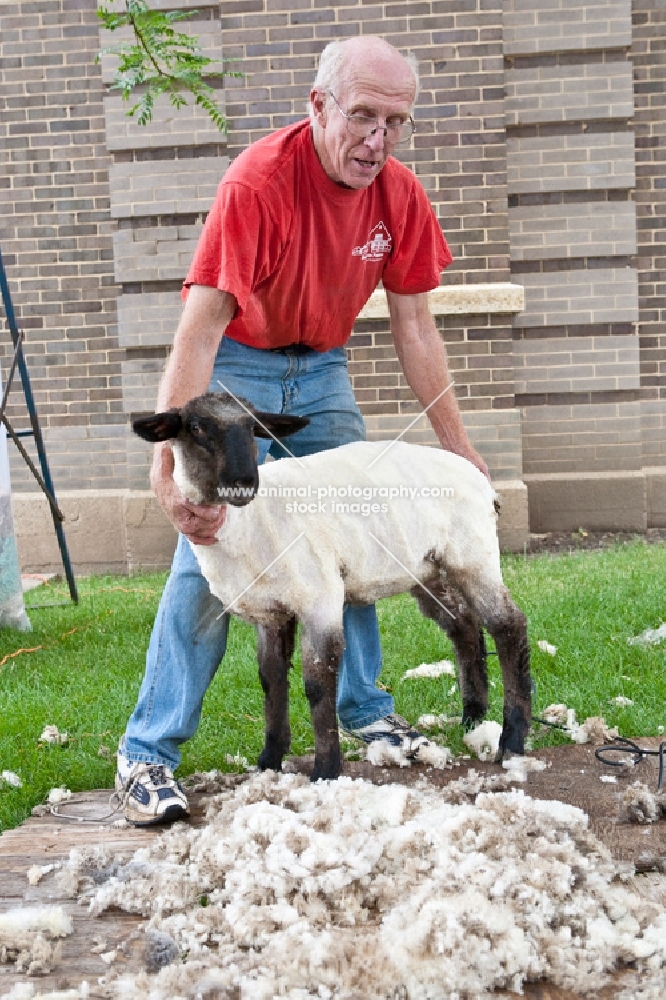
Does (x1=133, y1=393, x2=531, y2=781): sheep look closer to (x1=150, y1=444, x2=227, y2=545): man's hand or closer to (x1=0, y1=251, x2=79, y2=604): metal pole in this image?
(x1=150, y1=444, x2=227, y2=545): man's hand

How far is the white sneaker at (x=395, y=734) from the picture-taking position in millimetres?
3701

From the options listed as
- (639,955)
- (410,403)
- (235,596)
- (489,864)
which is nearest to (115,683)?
(235,596)

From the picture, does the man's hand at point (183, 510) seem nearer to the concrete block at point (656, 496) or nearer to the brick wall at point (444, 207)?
the brick wall at point (444, 207)

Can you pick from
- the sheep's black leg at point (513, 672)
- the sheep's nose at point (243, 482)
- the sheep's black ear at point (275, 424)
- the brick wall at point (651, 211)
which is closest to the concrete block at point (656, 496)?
the brick wall at point (651, 211)

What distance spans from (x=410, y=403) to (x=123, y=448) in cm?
290

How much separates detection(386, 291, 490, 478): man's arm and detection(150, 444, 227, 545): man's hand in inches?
46.9

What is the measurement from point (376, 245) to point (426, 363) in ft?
1.85

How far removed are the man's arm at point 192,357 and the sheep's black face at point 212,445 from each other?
0.38ft

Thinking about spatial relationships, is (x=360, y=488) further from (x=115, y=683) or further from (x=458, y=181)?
(x=458, y=181)

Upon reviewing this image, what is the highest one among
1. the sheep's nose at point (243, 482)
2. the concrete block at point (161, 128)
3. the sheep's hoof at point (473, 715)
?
the concrete block at point (161, 128)

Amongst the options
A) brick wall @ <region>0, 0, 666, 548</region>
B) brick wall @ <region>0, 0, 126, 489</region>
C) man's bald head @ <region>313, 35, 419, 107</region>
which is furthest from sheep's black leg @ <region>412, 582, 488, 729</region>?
brick wall @ <region>0, 0, 126, 489</region>

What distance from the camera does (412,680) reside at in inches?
194

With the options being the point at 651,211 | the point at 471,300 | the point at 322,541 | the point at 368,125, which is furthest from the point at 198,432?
the point at 651,211

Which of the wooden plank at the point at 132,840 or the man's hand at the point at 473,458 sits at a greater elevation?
the man's hand at the point at 473,458
